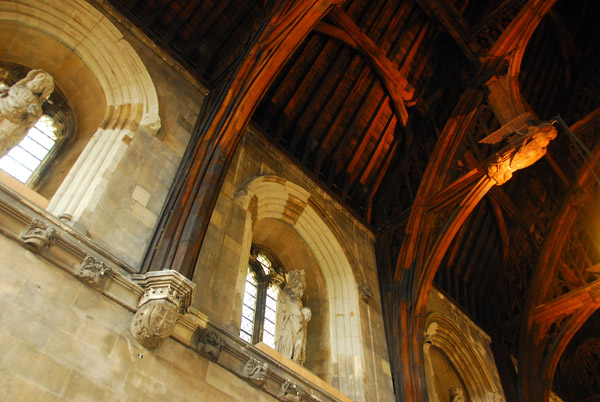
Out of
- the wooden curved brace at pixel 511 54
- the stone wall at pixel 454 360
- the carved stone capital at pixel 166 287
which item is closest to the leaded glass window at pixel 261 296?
the carved stone capital at pixel 166 287

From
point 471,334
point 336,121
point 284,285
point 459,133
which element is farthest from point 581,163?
point 284,285

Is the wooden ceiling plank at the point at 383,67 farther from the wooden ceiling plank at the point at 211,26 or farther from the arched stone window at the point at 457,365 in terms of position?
the arched stone window at the point at 457,365

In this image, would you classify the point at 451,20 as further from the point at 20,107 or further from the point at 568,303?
the point at 20,107

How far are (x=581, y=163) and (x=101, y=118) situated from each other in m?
7.91

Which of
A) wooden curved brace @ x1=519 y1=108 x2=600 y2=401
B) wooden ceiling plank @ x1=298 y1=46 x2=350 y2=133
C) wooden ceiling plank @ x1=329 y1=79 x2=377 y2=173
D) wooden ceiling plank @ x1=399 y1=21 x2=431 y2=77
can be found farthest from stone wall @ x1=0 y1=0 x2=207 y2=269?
wooden curved brace @ x1=519 y1=108 x2=600 y2=401

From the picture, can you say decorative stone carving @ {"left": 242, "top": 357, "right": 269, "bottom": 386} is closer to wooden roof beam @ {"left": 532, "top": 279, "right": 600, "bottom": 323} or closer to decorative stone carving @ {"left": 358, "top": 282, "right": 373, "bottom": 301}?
decorative stone carving @ {"left": 358, "top": 282, "right": 373, "bottom": 301}

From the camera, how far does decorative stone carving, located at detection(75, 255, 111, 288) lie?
13.2 feet

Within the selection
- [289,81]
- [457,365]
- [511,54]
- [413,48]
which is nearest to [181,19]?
[289,81]

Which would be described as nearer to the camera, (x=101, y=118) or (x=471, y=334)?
(x=101, y=118)

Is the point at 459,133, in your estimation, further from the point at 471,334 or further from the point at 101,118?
the point at 101,118

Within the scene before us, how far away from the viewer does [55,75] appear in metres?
5.88

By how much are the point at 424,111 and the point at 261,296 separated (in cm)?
481

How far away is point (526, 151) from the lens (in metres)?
6.66

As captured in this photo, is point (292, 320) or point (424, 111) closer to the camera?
point (292, 320)
